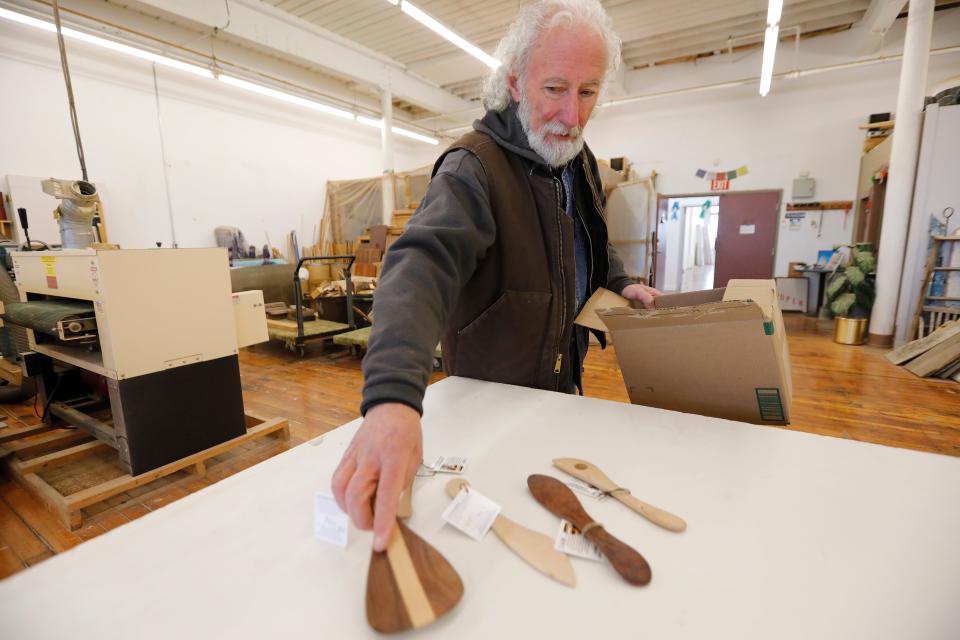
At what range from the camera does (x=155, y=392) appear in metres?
1.94

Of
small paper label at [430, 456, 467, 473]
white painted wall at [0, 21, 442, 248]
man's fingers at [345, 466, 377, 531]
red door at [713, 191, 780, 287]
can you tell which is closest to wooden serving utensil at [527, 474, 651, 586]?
small paper label at [430, 456, 467, 473]

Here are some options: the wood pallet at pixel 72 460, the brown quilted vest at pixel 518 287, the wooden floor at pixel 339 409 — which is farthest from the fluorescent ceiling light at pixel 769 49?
the wood pallet at pixel 72 460

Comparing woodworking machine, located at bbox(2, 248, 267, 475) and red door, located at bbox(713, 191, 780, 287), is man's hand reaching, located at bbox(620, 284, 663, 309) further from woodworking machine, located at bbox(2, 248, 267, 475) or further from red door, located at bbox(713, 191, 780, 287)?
red door, located at bbox(713, 191, 780, 287)

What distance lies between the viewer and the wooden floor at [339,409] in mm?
1858

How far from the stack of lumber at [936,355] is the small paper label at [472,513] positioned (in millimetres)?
4584

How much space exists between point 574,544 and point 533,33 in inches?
40.4

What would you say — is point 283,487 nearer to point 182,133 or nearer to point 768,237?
point 182,133

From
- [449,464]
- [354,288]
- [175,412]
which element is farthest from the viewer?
[354,288]

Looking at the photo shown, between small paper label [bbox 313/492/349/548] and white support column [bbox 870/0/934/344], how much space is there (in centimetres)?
581

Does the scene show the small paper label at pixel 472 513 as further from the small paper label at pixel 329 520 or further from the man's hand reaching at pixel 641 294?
the man's hand reaching at pixel 641 294

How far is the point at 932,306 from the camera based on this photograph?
4.22 m

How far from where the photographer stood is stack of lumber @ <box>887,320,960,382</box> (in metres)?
3.48

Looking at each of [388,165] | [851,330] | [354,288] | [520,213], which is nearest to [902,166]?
[851,330]

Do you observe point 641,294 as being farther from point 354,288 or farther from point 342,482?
point 354,288
